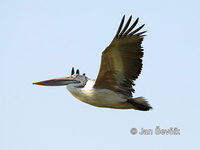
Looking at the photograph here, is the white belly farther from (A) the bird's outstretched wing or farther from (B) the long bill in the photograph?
(B) the long bill

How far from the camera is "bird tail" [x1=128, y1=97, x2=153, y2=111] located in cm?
1384

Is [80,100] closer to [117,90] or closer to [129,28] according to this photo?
[117,90]

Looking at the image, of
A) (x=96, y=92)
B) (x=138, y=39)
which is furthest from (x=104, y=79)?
(x=138, y=39)

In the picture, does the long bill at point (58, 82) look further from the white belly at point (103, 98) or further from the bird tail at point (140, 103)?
the bird tail at point (140, 103)

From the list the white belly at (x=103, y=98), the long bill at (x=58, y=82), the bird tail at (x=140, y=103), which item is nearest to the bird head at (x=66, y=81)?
the long bill at (x=58, y=82)

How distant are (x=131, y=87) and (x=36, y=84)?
2.26 meters

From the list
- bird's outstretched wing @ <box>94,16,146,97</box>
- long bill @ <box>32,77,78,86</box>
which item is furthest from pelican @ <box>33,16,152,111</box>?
long bill @ <box>32,77,78,86</box>

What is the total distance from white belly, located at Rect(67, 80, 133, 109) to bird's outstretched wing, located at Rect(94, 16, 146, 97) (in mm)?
151

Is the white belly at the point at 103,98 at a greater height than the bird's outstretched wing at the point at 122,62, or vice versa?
the bird's outstretched wing at the point at 122,62

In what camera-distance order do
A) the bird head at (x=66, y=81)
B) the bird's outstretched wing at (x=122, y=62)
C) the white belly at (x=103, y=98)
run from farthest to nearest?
the bird head at (x=66, y=81)
the white belly at (x=103, y=98)
the bird's outstretched wing at (x=122, y=62)

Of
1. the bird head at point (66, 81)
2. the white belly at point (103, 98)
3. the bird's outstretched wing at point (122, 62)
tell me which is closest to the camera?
the bird's outstretched wing at point (122, 62)

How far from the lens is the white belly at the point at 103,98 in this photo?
13.7 meters

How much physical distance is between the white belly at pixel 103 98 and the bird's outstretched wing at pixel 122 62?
0.15 meters

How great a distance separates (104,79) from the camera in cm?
1380
